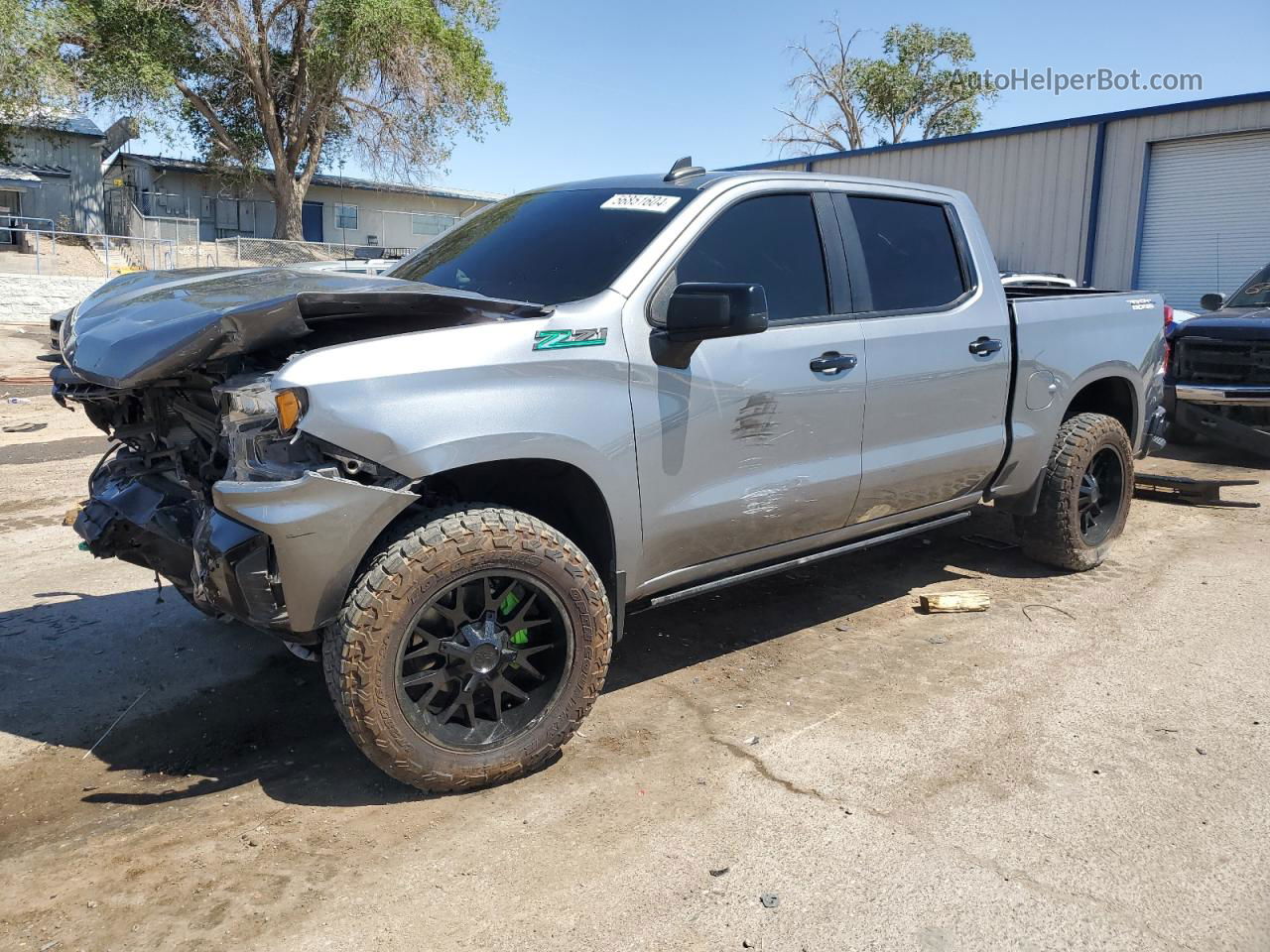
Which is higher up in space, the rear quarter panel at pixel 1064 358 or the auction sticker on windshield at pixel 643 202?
the auction sticker on windshield at pixel 643 202

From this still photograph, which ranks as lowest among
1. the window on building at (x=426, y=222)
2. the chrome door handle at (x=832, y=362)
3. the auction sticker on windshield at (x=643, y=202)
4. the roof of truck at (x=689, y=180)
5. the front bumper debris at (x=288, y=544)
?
the front bumper debris at (x=288, y=544)

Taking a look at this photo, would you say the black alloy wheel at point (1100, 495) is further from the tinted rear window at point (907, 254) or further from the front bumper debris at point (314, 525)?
the front bumper debris at point (314, 525)

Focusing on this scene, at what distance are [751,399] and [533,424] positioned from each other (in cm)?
98

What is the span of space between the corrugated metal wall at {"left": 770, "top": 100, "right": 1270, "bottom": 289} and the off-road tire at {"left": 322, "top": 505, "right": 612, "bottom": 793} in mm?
16326

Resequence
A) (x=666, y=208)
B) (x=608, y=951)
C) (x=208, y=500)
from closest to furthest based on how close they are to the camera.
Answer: (x=608, y=951) < (x=208, y=500) < (x=666, y=208)

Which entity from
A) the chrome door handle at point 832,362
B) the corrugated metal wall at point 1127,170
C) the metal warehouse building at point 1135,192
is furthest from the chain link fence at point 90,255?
the chrome door handle at point 832,362

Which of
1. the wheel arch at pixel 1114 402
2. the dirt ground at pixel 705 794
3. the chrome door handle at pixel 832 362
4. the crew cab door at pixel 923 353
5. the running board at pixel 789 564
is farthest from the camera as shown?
the wheel arch at pixel 1114 402

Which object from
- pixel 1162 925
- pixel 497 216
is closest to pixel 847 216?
pixel 497 216

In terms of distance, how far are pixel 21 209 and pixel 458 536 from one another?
139 feet

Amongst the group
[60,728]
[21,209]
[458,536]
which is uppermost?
[21,209]

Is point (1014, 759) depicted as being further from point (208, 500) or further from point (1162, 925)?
point (208, 500)

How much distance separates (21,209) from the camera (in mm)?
37438

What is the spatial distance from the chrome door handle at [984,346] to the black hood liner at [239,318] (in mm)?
2312

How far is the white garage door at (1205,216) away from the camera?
15.7 metres
